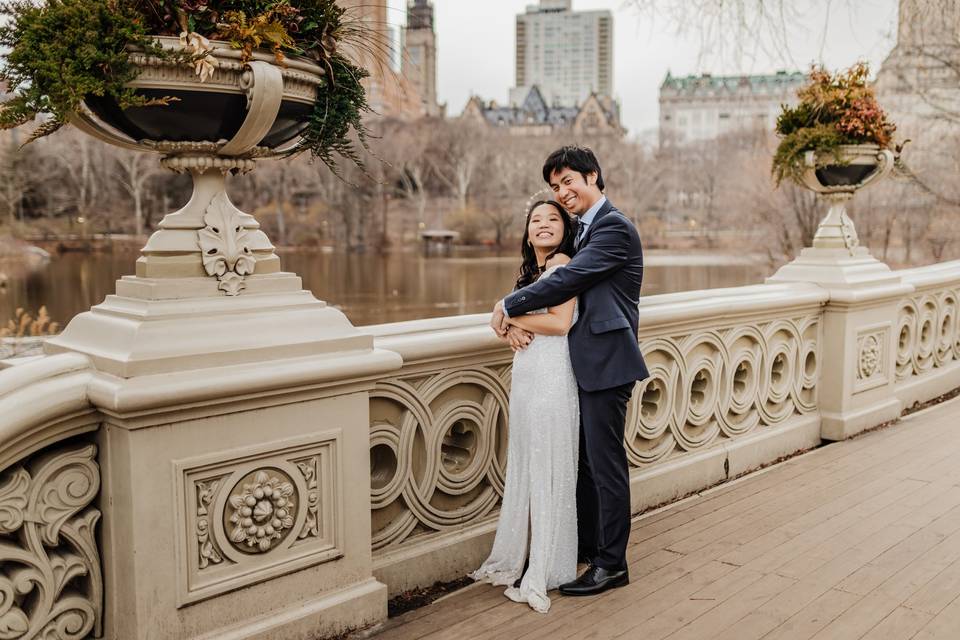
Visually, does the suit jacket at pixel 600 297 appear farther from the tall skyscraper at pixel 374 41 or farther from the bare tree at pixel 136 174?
the bare tree at pixel 136 174

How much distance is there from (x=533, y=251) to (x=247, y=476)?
1415 mm

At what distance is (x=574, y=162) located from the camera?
3.29 m

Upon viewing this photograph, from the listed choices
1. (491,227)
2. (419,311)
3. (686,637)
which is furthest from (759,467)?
(491,227)

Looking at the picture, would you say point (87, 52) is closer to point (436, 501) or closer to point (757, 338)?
point (436, 501)

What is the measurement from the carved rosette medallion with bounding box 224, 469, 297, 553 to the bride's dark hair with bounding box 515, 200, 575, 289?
119 centimetres

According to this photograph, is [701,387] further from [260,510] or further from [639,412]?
[260,510]

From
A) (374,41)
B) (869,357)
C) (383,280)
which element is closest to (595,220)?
(374,41)

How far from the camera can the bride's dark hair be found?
10.9 ft

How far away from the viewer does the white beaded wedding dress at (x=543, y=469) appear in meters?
3.18

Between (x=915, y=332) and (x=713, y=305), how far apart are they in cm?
301

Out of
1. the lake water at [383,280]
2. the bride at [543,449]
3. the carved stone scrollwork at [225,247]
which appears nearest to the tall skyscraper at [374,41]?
the carved stone scrollwork at [225,247]

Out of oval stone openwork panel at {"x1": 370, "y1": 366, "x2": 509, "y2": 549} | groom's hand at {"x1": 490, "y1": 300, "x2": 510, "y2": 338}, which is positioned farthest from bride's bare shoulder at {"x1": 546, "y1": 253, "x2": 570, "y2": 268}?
oval stone openwork panel at {"x1": 370, "y1": 366, "x2": 509, "y2": 549}

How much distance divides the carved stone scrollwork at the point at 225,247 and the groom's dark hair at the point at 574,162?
1184 millimetres

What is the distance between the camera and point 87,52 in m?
2.32
